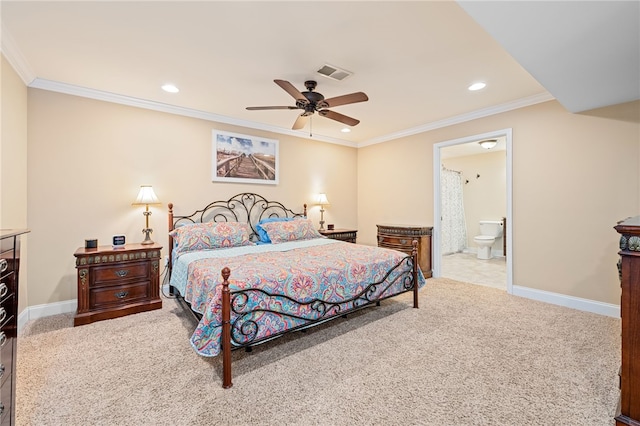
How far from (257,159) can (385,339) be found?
3331 millimetres

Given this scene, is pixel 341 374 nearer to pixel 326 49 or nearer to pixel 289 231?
pixel 289 231

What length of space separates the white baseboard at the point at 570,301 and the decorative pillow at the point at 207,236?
3.73m

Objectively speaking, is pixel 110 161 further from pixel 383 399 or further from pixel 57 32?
pixel 383 399

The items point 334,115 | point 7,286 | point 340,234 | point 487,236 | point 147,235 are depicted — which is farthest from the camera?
point 487,236

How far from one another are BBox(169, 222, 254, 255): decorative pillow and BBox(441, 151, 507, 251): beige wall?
5882 mm

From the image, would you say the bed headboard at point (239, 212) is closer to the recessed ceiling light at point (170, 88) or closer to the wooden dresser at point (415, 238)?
the recessed ceiling light at point (170, 88)

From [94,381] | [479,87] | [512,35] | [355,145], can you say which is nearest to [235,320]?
[94,381]

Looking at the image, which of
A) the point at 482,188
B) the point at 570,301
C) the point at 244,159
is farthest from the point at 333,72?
the point at 482,188

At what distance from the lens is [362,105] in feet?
12.6

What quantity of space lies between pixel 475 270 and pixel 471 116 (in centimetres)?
284

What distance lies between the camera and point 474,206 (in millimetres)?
7211

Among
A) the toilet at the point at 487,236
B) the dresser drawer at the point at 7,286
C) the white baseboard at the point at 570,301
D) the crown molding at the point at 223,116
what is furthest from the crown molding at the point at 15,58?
the toilet at the point at 487,236

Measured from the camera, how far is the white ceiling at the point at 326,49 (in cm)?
183

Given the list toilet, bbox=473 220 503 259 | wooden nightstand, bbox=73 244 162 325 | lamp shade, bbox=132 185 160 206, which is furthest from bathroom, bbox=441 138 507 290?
lamp shade, bbox=132 185 160 206
